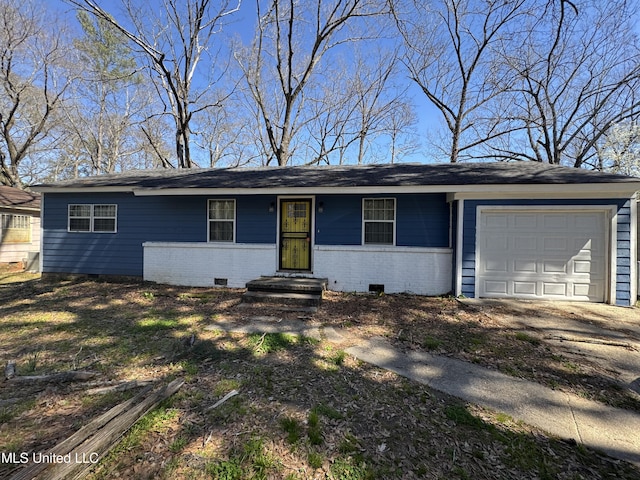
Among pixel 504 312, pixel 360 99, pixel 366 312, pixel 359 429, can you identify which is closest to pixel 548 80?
pixel 360 99

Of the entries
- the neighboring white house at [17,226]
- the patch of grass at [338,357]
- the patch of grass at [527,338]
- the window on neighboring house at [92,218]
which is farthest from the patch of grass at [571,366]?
the neighboring white house at [17,226]

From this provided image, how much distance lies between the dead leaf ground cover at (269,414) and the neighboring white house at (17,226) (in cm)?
1123

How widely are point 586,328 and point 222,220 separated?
812 cm

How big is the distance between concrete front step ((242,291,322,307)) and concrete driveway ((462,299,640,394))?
10.8ft

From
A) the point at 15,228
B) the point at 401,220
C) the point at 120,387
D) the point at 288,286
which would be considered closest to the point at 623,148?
the point at 401,220

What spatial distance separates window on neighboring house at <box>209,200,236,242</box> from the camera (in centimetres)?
830

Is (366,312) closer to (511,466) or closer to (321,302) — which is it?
(321,302)

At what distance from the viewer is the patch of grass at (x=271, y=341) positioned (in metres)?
4.08

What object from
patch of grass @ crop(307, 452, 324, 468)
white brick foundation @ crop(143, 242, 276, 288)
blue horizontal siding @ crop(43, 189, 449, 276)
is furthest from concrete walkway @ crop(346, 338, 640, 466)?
white brick foundation @ crop(143, 242, 276, 288)

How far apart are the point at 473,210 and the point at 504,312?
2.30 m

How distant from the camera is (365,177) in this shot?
312 inches

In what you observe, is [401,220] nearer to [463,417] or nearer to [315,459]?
[463,417]

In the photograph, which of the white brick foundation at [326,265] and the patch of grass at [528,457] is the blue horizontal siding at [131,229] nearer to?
the white brick foundation at [326,265]

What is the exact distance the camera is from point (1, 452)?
213 centimetres
